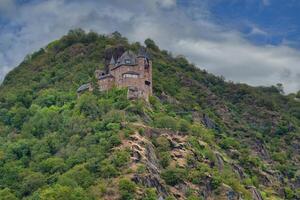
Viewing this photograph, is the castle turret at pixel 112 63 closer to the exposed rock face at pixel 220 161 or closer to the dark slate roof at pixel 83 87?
the dark slate roof at pixel 83 87

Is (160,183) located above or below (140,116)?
below

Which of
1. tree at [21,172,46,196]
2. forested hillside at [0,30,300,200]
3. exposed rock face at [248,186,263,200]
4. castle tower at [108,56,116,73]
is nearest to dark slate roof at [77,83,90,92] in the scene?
forested hillside at [0,30,300,200]

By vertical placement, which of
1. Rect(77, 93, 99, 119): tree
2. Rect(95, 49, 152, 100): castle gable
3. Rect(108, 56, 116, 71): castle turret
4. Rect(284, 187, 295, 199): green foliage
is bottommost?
Rect(284, 187, 295, 199): green foliage

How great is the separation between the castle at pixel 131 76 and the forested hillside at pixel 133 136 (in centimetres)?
163

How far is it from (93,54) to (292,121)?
43392 millimetres

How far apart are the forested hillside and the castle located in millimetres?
1629

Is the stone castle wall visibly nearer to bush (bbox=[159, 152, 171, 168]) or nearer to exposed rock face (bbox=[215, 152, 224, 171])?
bush (bbox=[159, 152, 171, 168])

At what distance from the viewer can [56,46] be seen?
169125 millimetres

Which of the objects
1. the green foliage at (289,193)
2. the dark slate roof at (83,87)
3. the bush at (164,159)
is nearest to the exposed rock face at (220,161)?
the bush at (164,159)

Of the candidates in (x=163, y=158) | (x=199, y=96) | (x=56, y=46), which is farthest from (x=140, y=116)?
(x=56, y=46)

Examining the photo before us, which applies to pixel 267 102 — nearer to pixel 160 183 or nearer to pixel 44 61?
pixel 44 61

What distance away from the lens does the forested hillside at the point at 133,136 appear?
366 ft

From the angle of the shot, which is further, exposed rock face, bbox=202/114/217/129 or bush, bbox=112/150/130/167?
exposed rock face, bbox=202/114/217/129

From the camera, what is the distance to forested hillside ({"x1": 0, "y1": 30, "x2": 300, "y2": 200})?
4395 inches
